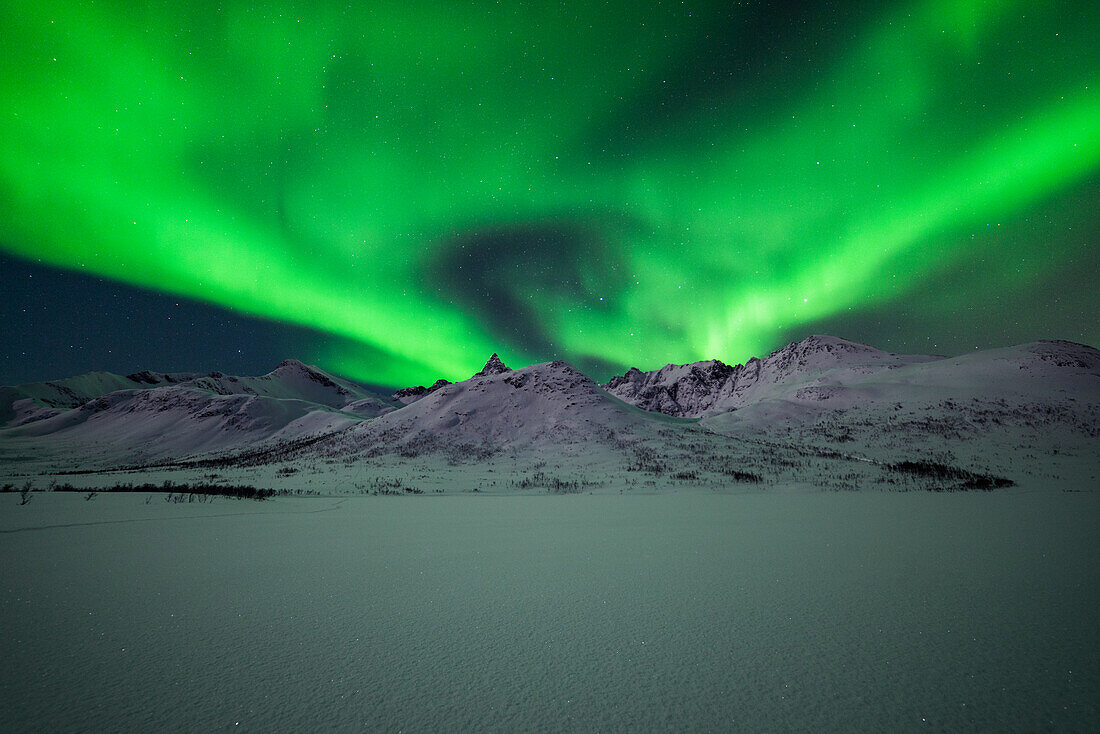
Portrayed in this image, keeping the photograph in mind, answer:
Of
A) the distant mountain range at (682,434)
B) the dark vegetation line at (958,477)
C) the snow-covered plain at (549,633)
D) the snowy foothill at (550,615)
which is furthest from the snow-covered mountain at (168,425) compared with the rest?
the snow-covered plain at (549,633)

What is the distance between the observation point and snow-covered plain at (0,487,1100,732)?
7.75ft

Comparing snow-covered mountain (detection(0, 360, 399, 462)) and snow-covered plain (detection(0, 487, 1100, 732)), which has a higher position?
snow-covered mountain (detection(0, 360, 399, 462))

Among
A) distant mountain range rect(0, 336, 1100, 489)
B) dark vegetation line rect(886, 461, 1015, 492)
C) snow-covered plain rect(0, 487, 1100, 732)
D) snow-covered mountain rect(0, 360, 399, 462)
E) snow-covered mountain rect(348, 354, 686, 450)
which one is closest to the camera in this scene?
snow-covered plain rect(0, 487, 1100, 732)

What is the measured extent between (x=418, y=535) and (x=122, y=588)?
3.95 meters

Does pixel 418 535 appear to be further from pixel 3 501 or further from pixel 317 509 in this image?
pixel 3 501

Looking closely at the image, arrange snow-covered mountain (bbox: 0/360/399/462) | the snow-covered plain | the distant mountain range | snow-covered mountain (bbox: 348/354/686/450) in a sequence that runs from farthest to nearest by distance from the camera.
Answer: snow-covered mountain (bbox: 0/360/399/462) → snow-covered mountain (bbox: 348/354/686/450) → the distant mountain range → the snow-covered plain

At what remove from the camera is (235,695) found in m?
2.49

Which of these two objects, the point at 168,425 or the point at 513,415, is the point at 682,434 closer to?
the point at 513,415

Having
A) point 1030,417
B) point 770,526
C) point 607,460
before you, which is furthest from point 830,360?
point 770,526

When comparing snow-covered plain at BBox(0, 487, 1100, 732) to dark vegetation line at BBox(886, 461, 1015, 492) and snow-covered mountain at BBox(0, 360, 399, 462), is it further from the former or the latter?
snow-covered mountain at BBox(0, 360, 399, 462)

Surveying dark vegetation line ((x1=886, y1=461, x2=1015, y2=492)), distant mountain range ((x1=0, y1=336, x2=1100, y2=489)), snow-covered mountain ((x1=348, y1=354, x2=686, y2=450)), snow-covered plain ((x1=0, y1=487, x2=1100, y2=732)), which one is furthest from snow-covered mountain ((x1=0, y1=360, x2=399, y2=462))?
snow-covered plain ((x1=0, y1=487, x2=1100, y2=732))

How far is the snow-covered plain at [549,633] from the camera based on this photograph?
236cm

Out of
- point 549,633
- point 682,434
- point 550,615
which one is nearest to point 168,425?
point 682,434

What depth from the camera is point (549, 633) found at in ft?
11.2
